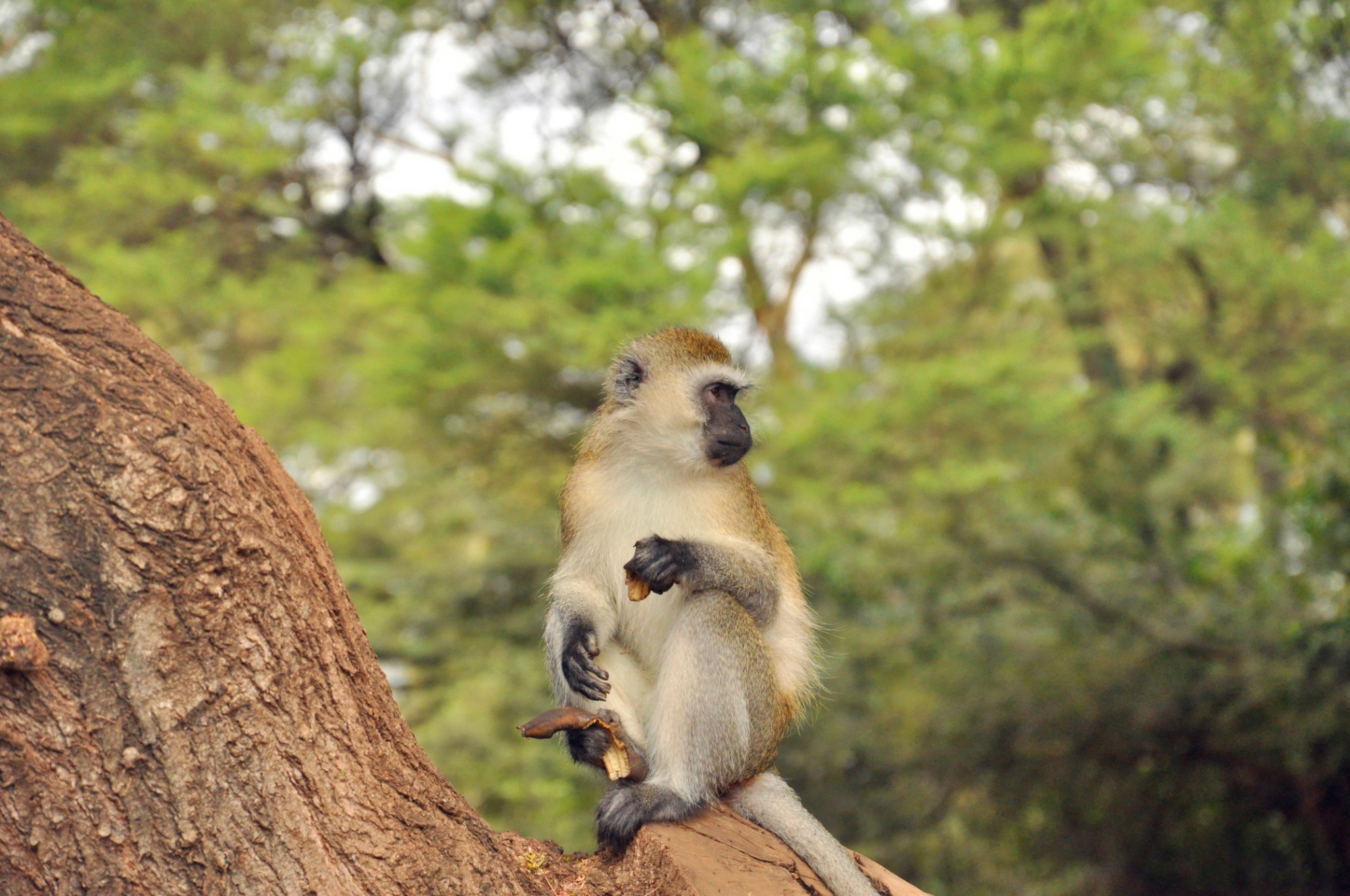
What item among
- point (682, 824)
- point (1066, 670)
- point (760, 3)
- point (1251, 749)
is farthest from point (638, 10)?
point (682, 824)

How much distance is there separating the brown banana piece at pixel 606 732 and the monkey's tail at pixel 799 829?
13.1 inches

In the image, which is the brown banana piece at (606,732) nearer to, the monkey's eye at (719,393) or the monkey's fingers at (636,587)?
the monkey's fingers at (636,587)

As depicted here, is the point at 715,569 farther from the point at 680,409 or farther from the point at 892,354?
the point at 892,354

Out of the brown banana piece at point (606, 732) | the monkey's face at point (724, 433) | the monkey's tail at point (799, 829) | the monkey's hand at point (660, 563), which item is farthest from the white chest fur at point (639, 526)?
the monkey's tail at point (799, 829)

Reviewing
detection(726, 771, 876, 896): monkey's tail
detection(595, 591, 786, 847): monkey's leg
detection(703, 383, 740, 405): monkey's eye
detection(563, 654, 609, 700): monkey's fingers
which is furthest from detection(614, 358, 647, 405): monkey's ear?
detection(726, 771, 876, 896): monkey's tail

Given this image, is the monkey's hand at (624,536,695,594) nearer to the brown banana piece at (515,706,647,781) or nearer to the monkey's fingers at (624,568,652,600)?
the monkey's fingers at (624,568,652,600)

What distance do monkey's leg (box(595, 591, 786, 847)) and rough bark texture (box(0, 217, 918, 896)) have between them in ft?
2.52

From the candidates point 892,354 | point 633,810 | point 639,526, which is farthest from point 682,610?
point 892,354

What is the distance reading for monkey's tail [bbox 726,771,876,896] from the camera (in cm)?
335

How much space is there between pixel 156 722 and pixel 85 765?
0.16 metres

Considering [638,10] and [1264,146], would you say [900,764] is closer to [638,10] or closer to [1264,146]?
[1264,146]

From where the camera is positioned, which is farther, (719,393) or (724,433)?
(719,393)

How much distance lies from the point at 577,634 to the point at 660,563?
0.46m

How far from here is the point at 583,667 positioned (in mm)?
3666
